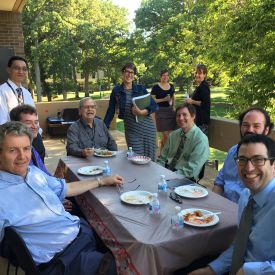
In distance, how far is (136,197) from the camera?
7.21 feet

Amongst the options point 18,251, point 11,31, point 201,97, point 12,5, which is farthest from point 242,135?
point 11,31

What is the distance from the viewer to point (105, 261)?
1.80 meters

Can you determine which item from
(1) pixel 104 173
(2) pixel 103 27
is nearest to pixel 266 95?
(1) pixel 104 173

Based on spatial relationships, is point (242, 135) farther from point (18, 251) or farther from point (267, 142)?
point (18, 251)

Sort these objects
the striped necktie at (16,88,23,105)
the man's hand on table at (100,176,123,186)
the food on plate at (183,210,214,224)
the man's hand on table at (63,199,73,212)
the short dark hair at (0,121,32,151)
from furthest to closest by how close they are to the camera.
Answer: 1. the striped necktie at (16,88,23,105)
2. the man's hand on table at (63,199,73,212)
3. the man's hand on table at (100,176,123,186)
4. the short dark hair at (0,121,32,151)
5. the food on plate at (183,210,214,224)

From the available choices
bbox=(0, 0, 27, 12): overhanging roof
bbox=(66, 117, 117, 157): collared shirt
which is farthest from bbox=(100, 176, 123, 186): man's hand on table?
bbox=(0, 0, 27, 12): overhanging roof

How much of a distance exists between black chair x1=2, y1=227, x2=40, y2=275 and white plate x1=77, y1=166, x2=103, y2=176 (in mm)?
1129

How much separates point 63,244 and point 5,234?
408 millimetres

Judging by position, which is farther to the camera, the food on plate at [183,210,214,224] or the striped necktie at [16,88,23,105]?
the striped necktie at [16,88,23,105]

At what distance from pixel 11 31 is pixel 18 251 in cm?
659

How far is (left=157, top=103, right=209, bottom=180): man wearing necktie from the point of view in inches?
119

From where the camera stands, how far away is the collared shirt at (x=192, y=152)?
3.01m

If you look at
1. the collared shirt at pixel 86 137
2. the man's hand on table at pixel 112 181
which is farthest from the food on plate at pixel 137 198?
the collared shirt at pixel 86 137

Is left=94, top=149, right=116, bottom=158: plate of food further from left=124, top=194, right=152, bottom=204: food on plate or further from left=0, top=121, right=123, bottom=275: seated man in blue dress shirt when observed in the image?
left=0, top=121, right=123, bottom=275: seated man in blue dress shirt
